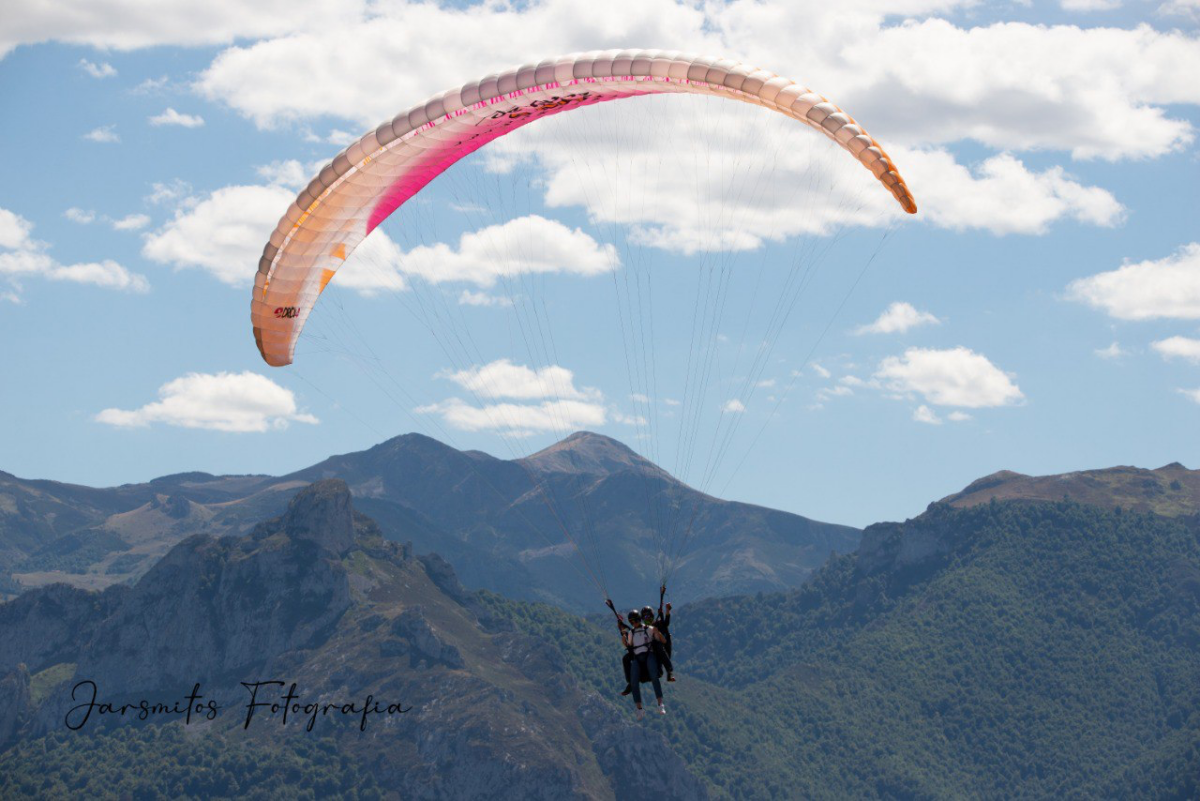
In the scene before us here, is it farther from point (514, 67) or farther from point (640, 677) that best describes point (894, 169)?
point (640, 677)

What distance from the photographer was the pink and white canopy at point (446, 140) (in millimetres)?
44406

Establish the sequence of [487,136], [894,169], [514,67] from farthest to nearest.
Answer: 1. [487,136]
2. [514,67]
3. [894,169]

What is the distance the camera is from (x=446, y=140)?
49.5 m

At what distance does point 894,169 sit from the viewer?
4309 centimetres

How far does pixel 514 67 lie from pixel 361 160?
576 centimetres

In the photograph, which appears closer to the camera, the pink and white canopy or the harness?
the harness

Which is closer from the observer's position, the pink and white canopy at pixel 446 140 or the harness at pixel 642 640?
the harness at pixel 642 640

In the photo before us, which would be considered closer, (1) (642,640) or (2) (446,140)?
(1) (642,640)

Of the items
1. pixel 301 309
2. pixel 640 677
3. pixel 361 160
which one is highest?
pixel 361 160

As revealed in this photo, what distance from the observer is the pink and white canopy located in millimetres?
44406

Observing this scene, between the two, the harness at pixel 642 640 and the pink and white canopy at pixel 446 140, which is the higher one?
the pink and white canopy at pixel 446 140

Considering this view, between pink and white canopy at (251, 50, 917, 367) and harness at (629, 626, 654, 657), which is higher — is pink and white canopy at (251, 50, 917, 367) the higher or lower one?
the higher one

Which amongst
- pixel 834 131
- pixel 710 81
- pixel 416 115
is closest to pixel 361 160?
pixel 416 115

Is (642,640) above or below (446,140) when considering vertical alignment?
below
